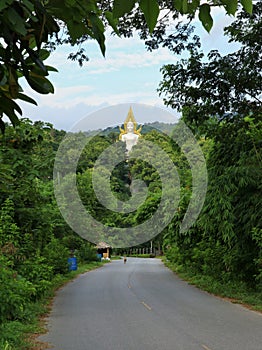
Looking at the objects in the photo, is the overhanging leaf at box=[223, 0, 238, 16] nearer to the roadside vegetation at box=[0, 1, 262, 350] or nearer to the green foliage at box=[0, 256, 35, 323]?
the roadside vegetation at box=[0, 1, 262, 350]

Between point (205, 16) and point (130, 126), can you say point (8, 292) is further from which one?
point (130, 126)

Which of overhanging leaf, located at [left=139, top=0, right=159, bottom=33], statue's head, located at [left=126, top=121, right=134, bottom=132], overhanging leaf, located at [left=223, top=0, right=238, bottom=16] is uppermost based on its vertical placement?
statue's head, located at [left=126, top=121, right=134, bottom=132]

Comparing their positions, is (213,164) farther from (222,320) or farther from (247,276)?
(222,320)

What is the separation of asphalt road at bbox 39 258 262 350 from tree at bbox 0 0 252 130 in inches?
298

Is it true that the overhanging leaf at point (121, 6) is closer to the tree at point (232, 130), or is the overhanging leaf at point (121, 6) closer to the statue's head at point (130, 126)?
the tree at point (232, 130)

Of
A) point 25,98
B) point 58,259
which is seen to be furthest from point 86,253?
point 25,98

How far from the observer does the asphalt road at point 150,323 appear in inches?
344

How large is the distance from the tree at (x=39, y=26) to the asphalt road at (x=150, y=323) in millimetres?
7570

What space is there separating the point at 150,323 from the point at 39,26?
1042cm

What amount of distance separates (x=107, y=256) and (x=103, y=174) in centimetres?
2484

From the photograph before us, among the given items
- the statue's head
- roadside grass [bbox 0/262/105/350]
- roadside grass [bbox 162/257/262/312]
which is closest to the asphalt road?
roadside grass [bbox 0/262/105/350]

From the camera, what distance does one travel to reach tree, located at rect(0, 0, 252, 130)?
1144mm

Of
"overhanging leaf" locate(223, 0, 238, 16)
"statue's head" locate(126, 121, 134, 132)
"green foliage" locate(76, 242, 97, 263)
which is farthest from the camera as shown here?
"green foliage" locate(76, 242, 97, 263)

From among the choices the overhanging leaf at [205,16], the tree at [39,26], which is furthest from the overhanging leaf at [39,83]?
the overhanging leaf at [205,16]
